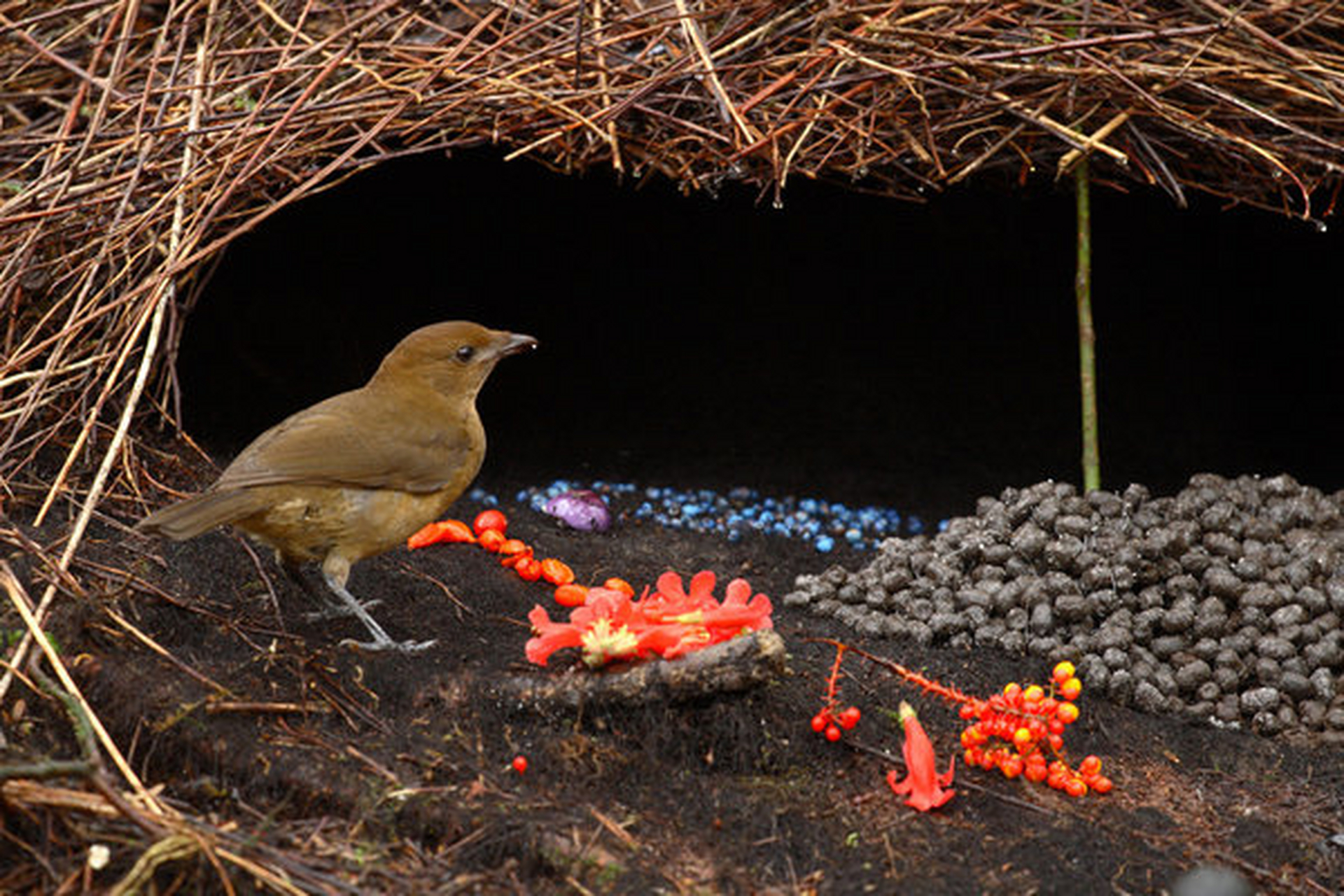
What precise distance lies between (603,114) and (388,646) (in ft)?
5.30

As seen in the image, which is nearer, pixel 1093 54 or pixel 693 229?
pixel 1093 54

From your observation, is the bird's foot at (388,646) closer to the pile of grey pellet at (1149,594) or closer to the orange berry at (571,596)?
the orange berry at (571,596)

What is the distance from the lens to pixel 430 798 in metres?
2.65

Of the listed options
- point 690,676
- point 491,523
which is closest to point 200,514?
point 690,676

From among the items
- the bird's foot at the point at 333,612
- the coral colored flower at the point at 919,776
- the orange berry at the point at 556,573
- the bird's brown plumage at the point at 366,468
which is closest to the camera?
the coral colored flower at the point at 919,776

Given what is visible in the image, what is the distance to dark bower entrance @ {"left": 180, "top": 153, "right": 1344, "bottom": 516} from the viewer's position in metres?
5.87

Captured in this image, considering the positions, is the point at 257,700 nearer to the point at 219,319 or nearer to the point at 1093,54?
the point at 1093,54

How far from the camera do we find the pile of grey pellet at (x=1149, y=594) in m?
3.68

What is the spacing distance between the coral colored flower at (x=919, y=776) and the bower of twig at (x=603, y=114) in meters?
1.69

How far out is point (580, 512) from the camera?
4.95m

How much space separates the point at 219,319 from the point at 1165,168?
3.69 meters

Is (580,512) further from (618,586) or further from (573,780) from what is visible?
(573,780)

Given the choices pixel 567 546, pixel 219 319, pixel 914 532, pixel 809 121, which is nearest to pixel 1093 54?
pixel 809 121

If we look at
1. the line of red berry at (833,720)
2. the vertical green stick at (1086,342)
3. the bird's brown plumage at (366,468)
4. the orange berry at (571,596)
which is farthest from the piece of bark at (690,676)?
the vertical green stick at (1086,342)
